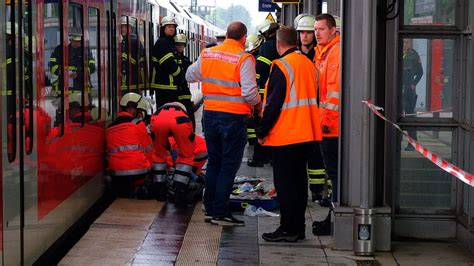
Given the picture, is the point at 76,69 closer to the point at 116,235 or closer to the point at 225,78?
the point at 225,78

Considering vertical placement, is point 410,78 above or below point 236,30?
below

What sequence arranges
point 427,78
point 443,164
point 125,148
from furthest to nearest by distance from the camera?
point 125,148
point 427,78
point 443,164

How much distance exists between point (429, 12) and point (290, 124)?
5.26 feet

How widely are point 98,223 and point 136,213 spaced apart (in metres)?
0.76

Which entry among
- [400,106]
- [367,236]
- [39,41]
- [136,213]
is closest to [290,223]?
[367,236]

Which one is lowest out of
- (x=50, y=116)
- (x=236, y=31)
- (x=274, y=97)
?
(x=50, y=116)

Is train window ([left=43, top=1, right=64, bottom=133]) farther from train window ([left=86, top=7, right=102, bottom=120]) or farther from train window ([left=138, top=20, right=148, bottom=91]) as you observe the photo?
train window ([left=138, top=20, right=148, bottom=91])

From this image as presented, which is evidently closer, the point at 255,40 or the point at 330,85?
the point at 330,85

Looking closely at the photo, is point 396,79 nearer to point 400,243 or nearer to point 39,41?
point 400,243

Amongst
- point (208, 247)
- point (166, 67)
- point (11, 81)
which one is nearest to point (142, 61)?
point (166, 67)

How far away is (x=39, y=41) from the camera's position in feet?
23.0

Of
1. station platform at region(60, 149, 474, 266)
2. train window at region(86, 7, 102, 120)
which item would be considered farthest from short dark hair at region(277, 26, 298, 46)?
train window at region(86, 7, 102, 120)

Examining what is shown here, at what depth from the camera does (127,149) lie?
34.1 feet

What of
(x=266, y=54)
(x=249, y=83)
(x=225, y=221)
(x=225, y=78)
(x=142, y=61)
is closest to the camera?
(x=249, y=83)
